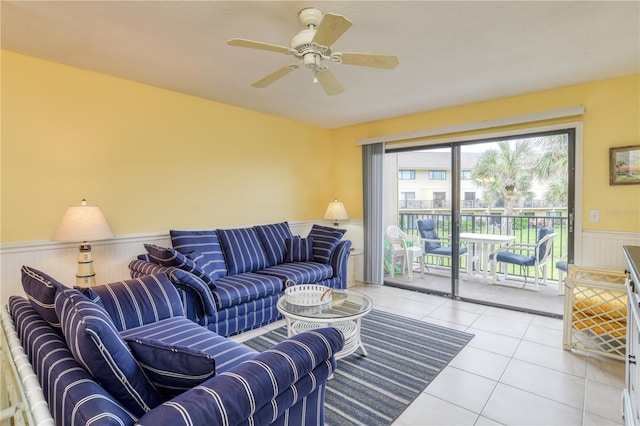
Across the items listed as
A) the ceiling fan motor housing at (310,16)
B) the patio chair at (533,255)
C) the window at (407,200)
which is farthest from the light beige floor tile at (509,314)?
the ceiling fan motor housing at (310,16)

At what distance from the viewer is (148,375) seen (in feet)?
3.71

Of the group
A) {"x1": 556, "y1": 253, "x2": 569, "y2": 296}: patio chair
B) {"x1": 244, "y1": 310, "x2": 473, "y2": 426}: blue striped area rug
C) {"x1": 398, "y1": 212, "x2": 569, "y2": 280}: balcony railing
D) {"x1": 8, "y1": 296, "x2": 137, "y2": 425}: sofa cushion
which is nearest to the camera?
{"x1": 8, "y1": 296, "x2": 137, "y2": 425}: sofa cushion

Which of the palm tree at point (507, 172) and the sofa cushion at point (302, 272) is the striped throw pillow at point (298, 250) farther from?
the palm tree at point (507, 172)

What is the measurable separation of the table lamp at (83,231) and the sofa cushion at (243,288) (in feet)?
3.36

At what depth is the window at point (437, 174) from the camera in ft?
14.3

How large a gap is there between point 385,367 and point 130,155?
2984mm

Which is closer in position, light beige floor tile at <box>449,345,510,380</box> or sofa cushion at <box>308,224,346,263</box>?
light beige floor tile at <box>449,345,510,380</box>

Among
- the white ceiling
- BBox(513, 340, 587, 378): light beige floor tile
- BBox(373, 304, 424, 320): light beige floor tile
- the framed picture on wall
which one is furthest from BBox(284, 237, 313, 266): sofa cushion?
the framed picture on wall

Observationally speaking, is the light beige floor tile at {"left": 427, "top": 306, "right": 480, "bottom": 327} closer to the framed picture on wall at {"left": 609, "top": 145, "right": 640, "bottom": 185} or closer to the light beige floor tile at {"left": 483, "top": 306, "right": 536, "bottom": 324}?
the light beige floor tile at {"left": 483, "top": 306, "right": 536, "bottom": 324}

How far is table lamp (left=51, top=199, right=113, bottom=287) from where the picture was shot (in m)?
2.46

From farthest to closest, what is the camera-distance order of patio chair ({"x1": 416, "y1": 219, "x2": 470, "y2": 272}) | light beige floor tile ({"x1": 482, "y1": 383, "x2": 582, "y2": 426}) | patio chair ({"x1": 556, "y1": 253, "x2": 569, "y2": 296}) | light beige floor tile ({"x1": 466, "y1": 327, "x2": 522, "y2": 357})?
1. patio chair ({"x1": 416, "y1": 219, "x2": 470, "y2": 272})
2. patio chair ({"x1": 556, "y1": 253, "x2": 569, "y2": 296})
3. light beige floor tile ({"x1": 466, "y1": 327, "x2": 522, "y2": 357})
4. light beige floor tile ({"x1": 482, "y1": 383, "x2": 582, "y2": 426})

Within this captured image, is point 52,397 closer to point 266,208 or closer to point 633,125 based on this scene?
point 266,208

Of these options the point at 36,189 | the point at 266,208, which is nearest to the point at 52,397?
the point at 36,189

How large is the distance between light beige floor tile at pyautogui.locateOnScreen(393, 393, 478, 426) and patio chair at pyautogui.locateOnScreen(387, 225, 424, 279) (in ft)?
9.77
